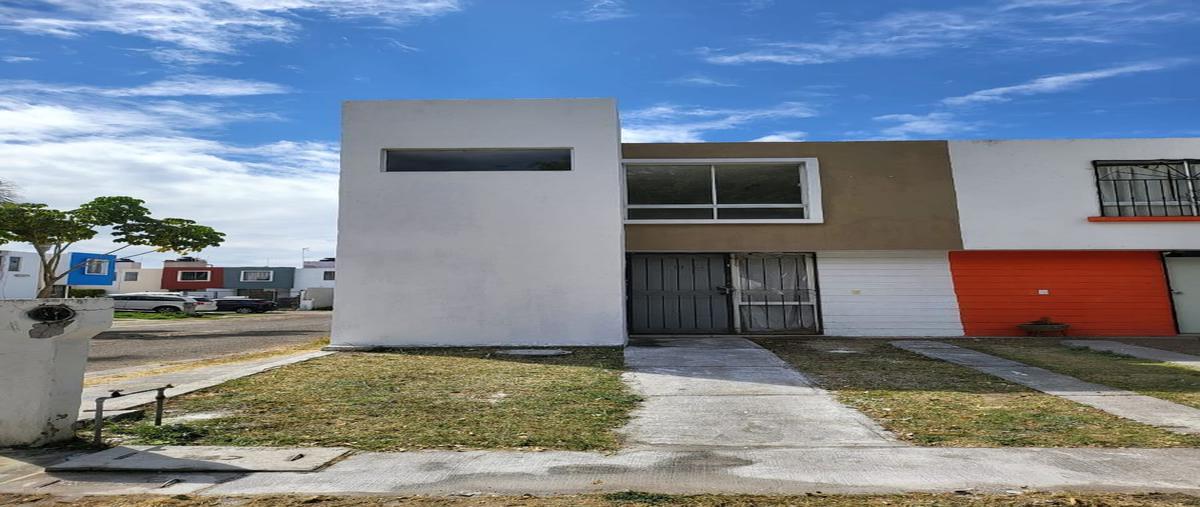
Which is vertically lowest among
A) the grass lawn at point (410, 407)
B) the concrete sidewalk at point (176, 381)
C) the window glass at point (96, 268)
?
the grass lawn at point (410, 407)

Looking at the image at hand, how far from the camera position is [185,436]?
451 cm

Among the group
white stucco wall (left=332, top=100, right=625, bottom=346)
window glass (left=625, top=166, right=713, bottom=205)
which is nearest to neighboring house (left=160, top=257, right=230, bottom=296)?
white stucco wall (left=332, top=100, right=625, bottom=346)

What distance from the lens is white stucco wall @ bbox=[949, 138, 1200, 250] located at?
40.7 ft

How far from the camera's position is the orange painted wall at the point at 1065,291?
41.9 ft

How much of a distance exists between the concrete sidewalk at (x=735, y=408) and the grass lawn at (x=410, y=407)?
0.37 m

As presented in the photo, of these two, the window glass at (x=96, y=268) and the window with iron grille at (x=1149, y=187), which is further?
the window glass at (x=96, y=268)

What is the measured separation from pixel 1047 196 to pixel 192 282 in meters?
53.2

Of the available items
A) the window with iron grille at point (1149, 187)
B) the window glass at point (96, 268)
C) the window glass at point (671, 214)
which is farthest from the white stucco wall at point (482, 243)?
the window glass at point (96, 268)

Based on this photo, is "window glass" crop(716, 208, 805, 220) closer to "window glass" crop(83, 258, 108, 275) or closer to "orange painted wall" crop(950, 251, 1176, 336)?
"orange painted wall" crop(950, 251, 1176, 336)

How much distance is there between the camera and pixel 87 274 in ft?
131

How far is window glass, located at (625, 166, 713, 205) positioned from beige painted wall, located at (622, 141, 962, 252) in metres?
0.58

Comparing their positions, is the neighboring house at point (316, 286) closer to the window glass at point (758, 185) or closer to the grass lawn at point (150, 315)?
the grass lawn at point (150, 315)

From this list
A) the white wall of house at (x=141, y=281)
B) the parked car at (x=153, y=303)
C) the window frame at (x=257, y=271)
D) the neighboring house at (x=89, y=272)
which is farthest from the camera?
the white wall of house at (x=141, y=281)

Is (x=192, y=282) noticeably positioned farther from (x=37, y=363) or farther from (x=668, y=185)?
(x=37, y=363)
